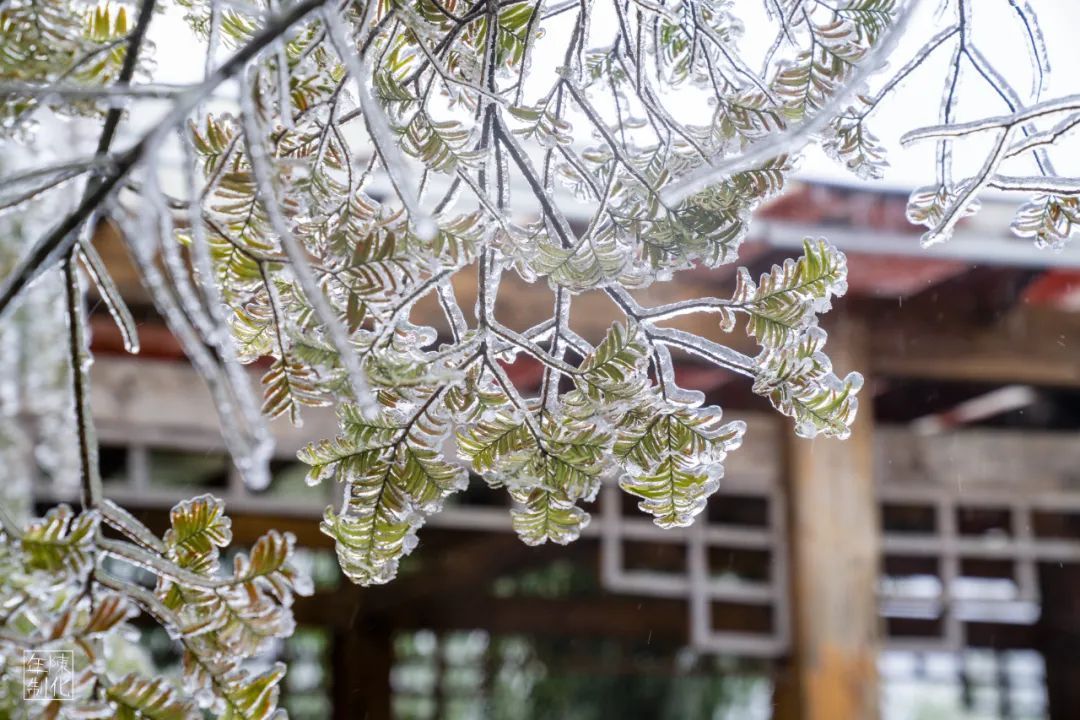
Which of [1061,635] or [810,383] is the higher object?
[1061,635]

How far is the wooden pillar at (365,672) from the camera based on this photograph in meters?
4.82

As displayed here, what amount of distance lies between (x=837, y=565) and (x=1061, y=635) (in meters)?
2.31

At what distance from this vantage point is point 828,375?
556 millimetres

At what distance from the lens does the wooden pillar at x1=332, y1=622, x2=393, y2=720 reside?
190 inches

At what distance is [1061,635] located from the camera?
4.45 meters

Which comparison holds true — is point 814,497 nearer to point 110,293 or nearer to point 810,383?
point 810,383

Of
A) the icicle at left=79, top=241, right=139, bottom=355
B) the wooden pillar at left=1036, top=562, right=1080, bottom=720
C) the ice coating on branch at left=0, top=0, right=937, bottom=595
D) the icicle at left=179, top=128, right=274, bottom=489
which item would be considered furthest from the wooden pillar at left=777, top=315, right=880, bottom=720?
the icicle at left=179, top=128, right=274, bottom=489

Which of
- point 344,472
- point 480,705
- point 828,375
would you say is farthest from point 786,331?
point 480,705

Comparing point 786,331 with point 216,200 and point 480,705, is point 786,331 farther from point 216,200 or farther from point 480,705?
point 480,705

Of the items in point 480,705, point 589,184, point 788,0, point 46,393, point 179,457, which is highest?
point 179,457

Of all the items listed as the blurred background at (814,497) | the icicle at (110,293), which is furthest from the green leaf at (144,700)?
the blurred background at (814,497)

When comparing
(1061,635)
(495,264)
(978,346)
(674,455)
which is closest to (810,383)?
(674,455)

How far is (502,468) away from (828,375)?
0.59ft

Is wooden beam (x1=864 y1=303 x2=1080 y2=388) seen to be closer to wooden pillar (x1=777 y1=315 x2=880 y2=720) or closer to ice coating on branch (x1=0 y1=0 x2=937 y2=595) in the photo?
wooden pillar (x1=777 y1=315 x2=880 y2=720)
